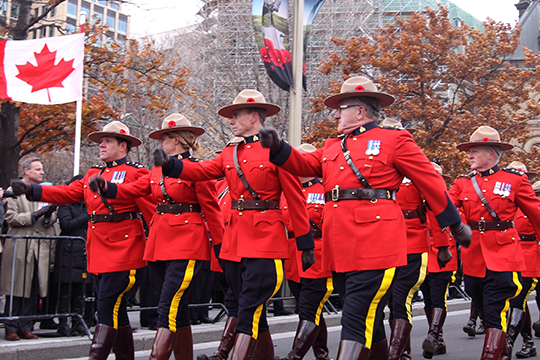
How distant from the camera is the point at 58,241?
827cm

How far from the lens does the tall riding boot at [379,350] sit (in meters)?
4.87

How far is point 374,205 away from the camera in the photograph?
478 centimetres

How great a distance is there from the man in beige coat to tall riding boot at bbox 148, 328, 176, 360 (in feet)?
9.97

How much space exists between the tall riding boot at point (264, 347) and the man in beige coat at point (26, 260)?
139 inches

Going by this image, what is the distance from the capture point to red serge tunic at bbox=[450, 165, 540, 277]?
266 inches

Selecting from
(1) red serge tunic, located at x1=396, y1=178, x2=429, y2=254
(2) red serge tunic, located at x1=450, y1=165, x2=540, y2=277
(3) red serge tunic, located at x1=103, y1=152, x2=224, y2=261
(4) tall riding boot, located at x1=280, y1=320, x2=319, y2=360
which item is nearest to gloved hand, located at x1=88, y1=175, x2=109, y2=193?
(3) red serge tunic, located at x1=103, y1=152, x2=224, y2=261

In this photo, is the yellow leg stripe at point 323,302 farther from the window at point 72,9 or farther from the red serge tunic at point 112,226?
the window at point 72,9

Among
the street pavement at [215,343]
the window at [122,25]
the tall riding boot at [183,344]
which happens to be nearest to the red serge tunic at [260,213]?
the tall riding boot at [183,344]

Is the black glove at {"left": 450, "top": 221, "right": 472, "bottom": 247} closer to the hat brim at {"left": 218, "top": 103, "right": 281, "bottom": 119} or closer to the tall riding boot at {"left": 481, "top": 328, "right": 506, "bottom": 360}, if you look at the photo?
the tall riding boot at {"left": 481, "top": 328, "right": 506, "bottom": 360}

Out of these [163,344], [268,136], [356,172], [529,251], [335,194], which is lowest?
[163,344]

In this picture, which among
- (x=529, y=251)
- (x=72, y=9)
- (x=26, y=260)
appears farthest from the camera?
(x=72, y=9)

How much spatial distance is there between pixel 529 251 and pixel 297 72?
537cm

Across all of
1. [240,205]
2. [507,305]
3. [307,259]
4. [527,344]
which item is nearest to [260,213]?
[240,205]

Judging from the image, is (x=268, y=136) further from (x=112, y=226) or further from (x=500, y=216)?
(x=500, y=216)
